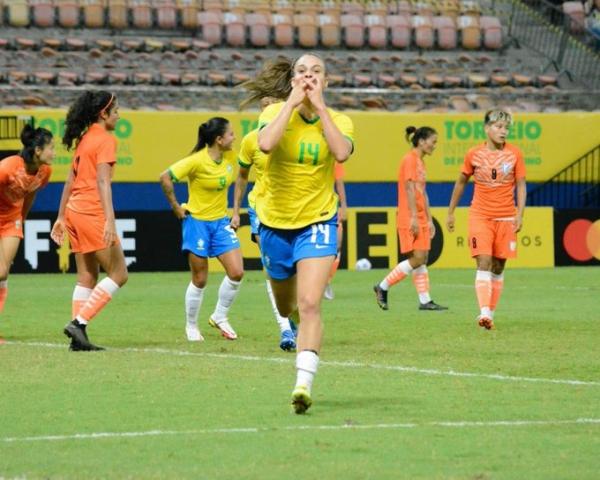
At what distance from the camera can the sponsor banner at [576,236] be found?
28828 mm

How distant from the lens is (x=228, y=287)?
14.3 m

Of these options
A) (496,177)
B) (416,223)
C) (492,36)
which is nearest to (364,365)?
(496,177)

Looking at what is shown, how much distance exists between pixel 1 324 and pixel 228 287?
2915 millimetres

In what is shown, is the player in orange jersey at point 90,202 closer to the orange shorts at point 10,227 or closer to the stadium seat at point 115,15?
the orange shorts at point 10,227

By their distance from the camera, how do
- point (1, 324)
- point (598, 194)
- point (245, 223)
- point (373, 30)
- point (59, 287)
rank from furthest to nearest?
1. point (373, 30)
2. point (598, 194)
3. point (245, 223)
4. point (59, 287)
5. point (1, 324)

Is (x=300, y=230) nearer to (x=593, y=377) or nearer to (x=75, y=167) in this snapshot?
(x=593, y=377)

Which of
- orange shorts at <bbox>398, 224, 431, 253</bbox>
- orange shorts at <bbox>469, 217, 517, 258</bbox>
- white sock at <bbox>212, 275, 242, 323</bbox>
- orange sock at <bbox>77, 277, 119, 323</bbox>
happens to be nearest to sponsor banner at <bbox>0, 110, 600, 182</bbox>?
orange shorts at <bbox>398, 224, 431, 253</bbox>

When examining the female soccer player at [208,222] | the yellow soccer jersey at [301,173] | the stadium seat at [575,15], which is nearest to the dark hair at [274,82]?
the yellow soccer jersey at [301,173]

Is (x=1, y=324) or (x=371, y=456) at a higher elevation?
(x=371, y=456)

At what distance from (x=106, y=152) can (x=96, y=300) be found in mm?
1237

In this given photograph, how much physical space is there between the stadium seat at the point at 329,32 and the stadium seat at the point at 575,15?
586 cm

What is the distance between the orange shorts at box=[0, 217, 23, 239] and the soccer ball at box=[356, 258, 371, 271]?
14.0 meters

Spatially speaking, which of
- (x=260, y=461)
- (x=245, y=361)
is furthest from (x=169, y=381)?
(x=260, y=461)

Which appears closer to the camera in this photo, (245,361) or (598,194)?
(245,361)
